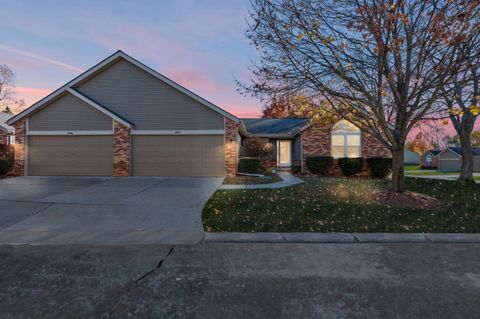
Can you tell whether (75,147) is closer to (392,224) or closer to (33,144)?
(33,144)

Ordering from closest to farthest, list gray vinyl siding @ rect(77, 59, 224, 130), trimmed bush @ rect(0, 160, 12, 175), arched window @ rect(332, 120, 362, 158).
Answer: gray vinyl siding @ rect(77, 59, 224, 130) < trimmed bush @ rect(0, 160, 12, 175) < arched window @ rect(332, 120, 362, 158)

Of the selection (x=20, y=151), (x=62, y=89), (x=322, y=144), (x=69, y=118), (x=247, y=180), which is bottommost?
(x=247, y=180)

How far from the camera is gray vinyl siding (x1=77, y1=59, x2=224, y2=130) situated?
47.4 feet

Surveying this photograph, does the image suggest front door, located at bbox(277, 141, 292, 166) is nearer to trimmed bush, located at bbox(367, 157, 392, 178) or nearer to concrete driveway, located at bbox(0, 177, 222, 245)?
trimmed bush, located at bbox(367, 157, 392, 178)

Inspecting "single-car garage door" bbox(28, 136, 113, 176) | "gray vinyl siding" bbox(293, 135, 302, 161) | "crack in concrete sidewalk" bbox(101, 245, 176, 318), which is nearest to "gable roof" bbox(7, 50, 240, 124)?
"single-car garage door" bbox(28, 136, 113, 176)

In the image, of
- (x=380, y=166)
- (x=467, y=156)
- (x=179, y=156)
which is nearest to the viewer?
(x=467, y=156)

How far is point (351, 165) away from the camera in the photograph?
54.2 ft

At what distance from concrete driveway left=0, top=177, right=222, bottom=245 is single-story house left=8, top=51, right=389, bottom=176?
11.9ft

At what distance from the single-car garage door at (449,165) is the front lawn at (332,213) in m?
33.9

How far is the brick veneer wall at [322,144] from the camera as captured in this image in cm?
1709

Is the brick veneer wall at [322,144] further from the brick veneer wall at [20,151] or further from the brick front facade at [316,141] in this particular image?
the brick veneer wall at [20,151]

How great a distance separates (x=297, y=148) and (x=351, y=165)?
4.11 metres

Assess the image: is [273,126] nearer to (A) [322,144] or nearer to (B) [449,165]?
(A) [322,144]

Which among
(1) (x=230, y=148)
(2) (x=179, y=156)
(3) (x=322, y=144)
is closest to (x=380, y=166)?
(3) (x=322, y=144)
